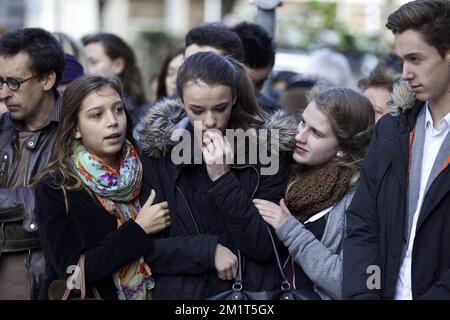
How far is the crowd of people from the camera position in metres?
3.32

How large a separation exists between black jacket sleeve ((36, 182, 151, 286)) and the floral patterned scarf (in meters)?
0.10

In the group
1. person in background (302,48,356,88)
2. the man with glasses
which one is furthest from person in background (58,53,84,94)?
person in background (302,48,356,88)

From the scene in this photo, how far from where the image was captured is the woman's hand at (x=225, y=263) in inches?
139

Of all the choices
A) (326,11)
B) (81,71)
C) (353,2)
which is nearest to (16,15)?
(326,11)

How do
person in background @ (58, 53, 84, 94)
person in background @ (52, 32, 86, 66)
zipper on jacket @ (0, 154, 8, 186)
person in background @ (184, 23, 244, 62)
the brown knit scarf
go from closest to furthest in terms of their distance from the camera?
the brown knit scarf
zipper on jacket @ (0, 154, 8, 186)
person in background @ (184, 23, 244, 62)
person in background @ (58, 53, 84, 94)
person in background @ (52, 32, 86, 66)

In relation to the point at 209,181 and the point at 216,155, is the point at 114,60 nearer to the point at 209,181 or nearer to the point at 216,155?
the point at 209,181

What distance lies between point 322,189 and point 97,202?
104cm

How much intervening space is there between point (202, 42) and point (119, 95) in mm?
1019

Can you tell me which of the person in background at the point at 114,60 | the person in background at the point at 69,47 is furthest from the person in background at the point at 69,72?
the person in background at the point at 114,60

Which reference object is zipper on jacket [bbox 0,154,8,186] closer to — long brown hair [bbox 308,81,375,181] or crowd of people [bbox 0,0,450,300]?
crowd of people [bbox 0,0,450,300]

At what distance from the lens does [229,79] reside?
148 inches

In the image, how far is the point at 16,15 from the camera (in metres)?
18.2

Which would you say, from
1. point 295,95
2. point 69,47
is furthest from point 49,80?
point 295,95

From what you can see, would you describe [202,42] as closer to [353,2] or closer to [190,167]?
[190,167]
